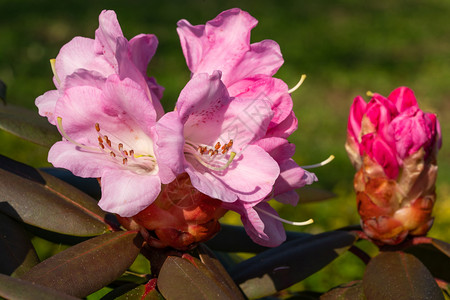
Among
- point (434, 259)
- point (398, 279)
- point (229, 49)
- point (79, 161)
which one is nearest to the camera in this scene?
point (79, 161)

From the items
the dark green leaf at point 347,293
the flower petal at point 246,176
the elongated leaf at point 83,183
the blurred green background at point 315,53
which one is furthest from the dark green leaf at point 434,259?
the blurred green background at point 315,53

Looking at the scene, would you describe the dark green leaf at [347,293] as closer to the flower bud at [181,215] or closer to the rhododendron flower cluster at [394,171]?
the rhododendron flower cluster at [394,171]

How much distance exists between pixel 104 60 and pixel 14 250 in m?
0.32

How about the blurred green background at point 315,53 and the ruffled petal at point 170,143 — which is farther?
the blurred green background at point 315,53

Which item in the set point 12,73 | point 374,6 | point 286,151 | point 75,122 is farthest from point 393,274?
point 374,6

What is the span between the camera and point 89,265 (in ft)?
3.06

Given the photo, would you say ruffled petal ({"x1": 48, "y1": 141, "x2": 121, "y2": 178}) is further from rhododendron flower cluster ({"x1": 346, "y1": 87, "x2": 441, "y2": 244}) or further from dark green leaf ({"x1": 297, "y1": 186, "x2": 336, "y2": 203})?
dark green leaf ({"x1": 297, "y1": 186, "x2": 336, "y2": 203})

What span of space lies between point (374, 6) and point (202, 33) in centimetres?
817

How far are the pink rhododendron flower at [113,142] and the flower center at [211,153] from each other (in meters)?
0.06

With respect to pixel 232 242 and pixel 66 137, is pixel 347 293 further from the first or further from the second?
pixel 66 137

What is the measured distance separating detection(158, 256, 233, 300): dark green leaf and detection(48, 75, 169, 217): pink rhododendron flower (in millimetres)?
134

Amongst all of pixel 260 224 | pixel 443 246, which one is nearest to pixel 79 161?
pixel 260 224

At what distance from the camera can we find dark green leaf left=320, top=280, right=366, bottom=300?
3.80ft

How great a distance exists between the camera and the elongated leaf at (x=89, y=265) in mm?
882
